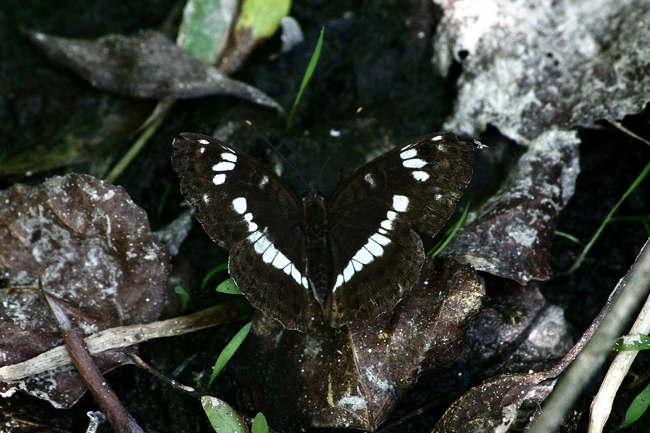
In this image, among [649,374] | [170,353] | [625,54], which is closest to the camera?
[649,374]

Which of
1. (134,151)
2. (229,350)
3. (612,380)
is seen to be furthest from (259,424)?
(134,151)

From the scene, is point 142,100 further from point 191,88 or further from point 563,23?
point 563,23

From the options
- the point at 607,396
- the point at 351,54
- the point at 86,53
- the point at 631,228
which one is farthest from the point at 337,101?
the point at 607,396

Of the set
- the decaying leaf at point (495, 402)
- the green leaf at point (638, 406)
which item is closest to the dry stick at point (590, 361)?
the decaying leaf at point (495, 402)

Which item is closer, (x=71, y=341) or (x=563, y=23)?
(x=71, y=341)

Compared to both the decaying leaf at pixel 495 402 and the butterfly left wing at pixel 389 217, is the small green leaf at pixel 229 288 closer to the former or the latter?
the butterfly left wing at pixel 389 217
